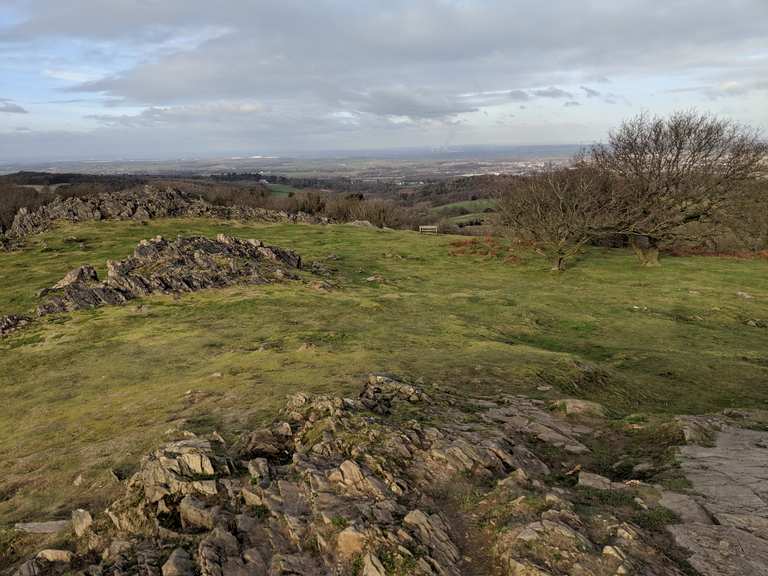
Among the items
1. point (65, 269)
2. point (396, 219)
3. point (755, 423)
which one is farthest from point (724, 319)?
point (396, 219)

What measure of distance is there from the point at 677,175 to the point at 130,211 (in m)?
72.4

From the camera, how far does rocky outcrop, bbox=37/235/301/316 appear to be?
32.1 metres

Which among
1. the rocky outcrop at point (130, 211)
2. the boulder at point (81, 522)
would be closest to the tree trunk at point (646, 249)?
the rocky outcrop at point (130, 211)

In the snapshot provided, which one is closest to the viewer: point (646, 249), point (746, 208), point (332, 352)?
point (332, 352)

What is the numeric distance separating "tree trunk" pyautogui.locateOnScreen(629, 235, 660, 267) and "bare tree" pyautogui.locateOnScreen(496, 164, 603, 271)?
6.73 meters

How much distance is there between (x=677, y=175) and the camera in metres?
48.2

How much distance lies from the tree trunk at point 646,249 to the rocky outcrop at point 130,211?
48.8 m

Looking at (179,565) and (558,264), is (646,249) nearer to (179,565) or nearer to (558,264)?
(558,264)

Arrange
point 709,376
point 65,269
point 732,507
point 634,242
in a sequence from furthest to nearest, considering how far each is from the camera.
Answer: point 634,242 → point 65,269 → point 709,376 → point 732,507

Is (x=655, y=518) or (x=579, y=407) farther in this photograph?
(x=579, y=407)

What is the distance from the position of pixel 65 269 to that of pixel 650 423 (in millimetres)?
49423

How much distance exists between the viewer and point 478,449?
12000mm

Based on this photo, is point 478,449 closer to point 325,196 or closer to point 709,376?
point 709,376

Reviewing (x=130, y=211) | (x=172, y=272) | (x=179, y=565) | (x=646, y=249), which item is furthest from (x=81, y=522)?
(x=130, y=211)
